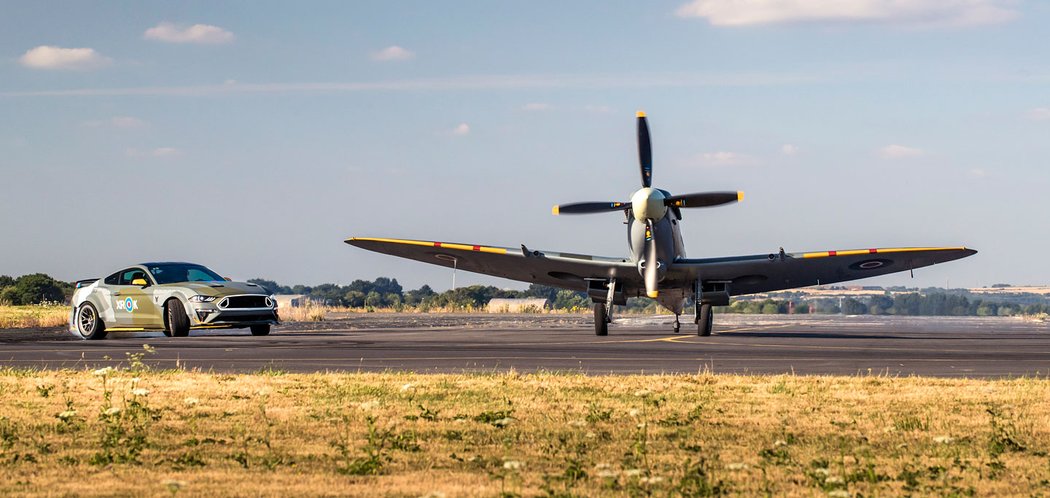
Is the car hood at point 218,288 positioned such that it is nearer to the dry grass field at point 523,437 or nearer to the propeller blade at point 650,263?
the propeller blade at point 650,263

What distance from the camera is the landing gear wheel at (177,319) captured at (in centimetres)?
2753

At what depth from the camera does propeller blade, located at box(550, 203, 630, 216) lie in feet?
106

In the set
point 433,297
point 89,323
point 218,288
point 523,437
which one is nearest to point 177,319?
point 218,288

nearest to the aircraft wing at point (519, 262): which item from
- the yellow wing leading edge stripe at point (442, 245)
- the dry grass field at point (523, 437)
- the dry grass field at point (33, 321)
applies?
the yellow wing leading edge stripe at point (442, 245)

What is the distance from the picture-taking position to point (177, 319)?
2766 cm

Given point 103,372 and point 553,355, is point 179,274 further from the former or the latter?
point 103,372

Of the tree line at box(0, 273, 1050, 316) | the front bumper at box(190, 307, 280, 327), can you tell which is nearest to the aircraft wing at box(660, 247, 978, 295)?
the front bumper at box(190, 307, 280, 327)

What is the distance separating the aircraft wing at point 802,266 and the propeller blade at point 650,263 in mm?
726

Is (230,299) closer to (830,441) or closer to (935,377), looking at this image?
(935,377)

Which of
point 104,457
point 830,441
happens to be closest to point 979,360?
point 830,441

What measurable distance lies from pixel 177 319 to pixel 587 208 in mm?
11348

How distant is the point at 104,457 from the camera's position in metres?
8.41

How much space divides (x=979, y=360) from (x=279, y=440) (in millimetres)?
14297

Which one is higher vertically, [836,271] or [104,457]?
[836,271]
